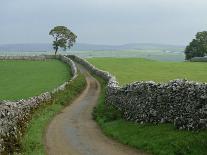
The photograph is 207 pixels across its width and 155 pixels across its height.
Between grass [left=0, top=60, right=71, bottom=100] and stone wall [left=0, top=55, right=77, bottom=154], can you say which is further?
grass [left=0, top=60, right=71, bottom=100]

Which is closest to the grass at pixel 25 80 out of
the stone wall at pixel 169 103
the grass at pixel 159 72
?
the grass at pixel 159 72

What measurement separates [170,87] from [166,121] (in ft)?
7.58

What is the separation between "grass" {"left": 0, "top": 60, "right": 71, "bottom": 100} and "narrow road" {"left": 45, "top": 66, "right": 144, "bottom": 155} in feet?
54.6

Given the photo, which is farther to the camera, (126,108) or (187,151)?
(126,108)

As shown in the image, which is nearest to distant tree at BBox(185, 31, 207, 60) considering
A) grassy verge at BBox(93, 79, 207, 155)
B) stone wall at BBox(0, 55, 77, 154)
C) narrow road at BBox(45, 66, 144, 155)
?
narrow road at BBox(45, 66, 144, 155)

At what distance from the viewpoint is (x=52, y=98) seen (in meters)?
52.7

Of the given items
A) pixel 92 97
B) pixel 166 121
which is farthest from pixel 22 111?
pixel 92 97

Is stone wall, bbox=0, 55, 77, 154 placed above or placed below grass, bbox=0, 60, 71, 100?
above

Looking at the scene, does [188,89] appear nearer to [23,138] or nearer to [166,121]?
[166,121]

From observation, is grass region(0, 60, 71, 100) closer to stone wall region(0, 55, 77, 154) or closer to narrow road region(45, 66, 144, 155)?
narrow road region(45, 66, 144, 155)

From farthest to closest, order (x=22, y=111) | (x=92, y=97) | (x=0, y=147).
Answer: (x=92, y=97)
(x=22, y=111)
(x=0, y=147)

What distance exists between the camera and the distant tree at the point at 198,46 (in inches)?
6137

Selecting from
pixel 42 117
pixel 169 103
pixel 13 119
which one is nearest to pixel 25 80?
pixel 42 117

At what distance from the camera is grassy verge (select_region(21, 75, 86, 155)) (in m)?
29.1
